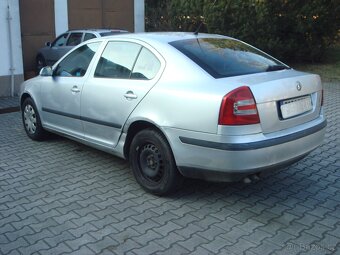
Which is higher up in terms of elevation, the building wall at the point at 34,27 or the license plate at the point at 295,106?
the building wall at the point at 34,27

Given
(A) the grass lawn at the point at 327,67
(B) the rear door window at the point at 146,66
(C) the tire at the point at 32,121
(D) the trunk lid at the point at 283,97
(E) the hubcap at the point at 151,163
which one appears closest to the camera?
(D) the trunk lid at the point at 283,97

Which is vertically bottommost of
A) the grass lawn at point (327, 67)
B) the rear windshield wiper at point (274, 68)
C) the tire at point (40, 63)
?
the grass lawn at point (327, 67)

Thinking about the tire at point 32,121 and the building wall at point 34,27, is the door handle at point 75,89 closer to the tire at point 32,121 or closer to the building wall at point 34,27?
the tire at point 32,121

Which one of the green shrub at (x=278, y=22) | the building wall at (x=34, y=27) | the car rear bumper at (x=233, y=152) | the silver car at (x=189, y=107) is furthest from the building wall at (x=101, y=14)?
the car rear bumper at (x=233, y=152)

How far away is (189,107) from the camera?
385cm

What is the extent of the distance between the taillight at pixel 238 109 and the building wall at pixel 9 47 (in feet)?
25.3

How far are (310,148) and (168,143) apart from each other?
53.6 inches

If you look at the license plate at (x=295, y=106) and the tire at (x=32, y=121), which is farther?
the tire at (x=32, y=121)

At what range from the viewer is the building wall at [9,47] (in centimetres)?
984

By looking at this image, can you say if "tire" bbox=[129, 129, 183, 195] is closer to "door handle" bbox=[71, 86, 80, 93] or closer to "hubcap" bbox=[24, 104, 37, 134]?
"door handle" bbox=[71, 86, 80, 93]

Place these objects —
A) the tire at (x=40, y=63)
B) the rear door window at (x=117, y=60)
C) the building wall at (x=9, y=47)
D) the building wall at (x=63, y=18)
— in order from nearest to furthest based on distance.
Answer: the rear door window at (x=117, y=60) → the building wall at (x=9, y=47) → the building wall at (x=63, y=18) → the tire at (x=40, y=63)

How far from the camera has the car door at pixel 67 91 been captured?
524 centimetres

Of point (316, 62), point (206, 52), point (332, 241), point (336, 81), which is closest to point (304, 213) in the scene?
point (332, 241)

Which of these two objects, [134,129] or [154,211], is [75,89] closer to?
[134,129]
